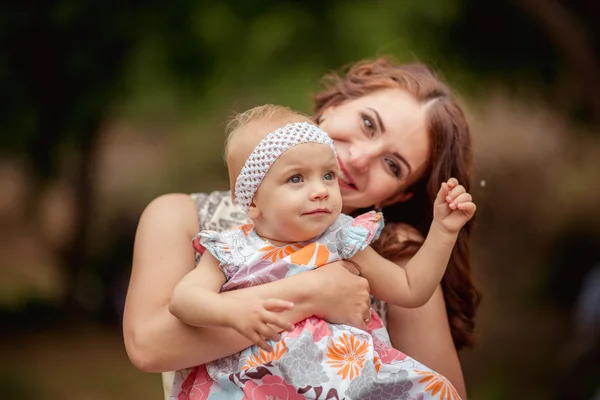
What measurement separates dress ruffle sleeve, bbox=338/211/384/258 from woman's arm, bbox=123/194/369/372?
6 cm

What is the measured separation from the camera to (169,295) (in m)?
2.23

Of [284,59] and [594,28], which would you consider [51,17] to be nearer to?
[284,59]

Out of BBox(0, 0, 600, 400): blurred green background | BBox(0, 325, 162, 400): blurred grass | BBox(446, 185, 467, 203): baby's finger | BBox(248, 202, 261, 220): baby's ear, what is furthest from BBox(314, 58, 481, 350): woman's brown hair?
BBox(0, 325, 162, 400): blurred grass

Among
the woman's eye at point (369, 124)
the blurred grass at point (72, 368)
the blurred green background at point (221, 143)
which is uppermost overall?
the woman's eye at point (369, 124)

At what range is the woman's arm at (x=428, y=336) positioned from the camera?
2457 mm

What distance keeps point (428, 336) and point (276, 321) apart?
882 mm

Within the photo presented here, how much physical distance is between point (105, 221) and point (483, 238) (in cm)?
298

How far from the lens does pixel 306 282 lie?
78.6 inches

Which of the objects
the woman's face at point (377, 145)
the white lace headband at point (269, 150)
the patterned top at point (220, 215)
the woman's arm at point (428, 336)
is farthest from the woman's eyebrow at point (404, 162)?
the white lace headband at point (269, 150)

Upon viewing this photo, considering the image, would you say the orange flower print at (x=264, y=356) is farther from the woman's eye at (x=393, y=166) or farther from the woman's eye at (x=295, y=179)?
the woman's eye at (x=393, y=166)

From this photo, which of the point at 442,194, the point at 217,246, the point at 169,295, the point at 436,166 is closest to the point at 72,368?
the point at 169,295

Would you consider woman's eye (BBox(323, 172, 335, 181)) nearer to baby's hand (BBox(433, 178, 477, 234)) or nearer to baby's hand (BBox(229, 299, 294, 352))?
baby's hand (BBox(433, 178, 477, 234))

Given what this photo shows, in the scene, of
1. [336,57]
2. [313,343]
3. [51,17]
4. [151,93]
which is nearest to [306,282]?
[313,343]

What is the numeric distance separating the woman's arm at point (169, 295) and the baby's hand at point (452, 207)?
259 millimetres
